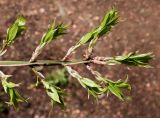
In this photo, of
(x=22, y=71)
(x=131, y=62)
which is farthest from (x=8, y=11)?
(x=131, y=62)

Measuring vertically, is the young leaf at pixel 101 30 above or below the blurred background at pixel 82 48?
above

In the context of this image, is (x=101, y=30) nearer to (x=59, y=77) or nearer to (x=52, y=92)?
(x=52, y=92)

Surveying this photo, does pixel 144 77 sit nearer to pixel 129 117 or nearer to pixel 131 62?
pixel 129 117

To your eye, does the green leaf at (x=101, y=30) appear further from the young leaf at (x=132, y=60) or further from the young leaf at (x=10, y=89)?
the young leaf at (x=10, y=89)

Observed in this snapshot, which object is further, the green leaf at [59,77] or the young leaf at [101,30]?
the green leaf at [59,77]

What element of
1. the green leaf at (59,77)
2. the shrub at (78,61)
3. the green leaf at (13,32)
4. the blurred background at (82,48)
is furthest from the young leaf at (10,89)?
the green leaf at (59,77)

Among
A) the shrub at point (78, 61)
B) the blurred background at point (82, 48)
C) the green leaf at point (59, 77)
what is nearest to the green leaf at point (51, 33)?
the shrub at point (78, 61)

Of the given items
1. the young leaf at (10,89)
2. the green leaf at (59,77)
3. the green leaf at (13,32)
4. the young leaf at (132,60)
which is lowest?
the green leaf at (59,77)

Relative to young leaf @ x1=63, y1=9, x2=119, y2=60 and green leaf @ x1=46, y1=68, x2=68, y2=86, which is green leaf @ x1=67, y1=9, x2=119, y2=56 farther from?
green leaf @ x1=46, y1=68, x2=68, y2=86

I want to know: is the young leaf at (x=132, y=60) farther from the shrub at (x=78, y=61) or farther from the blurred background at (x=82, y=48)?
the blurred background at (x=82, y=48)
